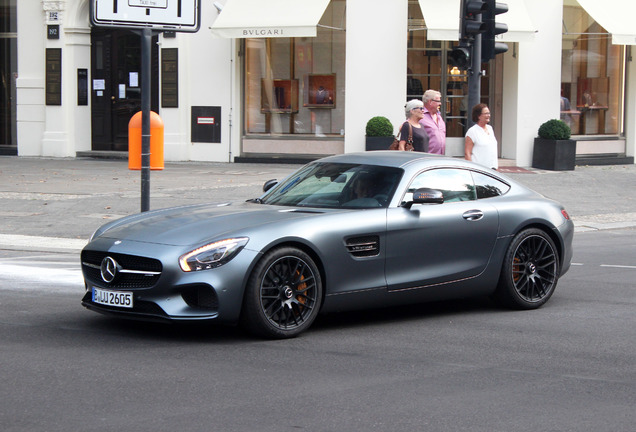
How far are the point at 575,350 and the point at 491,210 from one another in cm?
169

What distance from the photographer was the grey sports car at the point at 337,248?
693 cm

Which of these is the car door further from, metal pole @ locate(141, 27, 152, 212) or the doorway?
the doorway

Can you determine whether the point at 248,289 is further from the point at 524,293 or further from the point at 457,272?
the point at 524,293

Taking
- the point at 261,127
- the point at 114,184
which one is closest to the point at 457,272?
the point at 114,184

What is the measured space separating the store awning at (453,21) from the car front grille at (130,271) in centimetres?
1595

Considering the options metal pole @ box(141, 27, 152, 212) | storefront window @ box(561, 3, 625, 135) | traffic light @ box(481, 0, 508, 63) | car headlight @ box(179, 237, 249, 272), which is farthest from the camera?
storefront window @ box(561, 3, 625, 135)

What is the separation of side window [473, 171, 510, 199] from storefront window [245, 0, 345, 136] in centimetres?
1530

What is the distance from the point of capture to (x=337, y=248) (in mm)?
7395

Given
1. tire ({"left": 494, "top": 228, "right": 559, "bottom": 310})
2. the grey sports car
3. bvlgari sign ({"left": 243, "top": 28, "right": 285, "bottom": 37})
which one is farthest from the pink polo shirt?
bvlgari sign ({"left": 243, "top": 28, "right": 285, "bottom": 37})

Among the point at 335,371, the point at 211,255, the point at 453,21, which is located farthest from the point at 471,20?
the point at 335,371

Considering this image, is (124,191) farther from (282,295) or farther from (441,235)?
(282,295)

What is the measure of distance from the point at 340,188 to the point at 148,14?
161 inches

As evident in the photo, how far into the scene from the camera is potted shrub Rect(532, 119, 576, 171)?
23109 millimetres

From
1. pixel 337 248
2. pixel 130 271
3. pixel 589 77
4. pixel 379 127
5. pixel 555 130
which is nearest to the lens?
pixel 130 271
